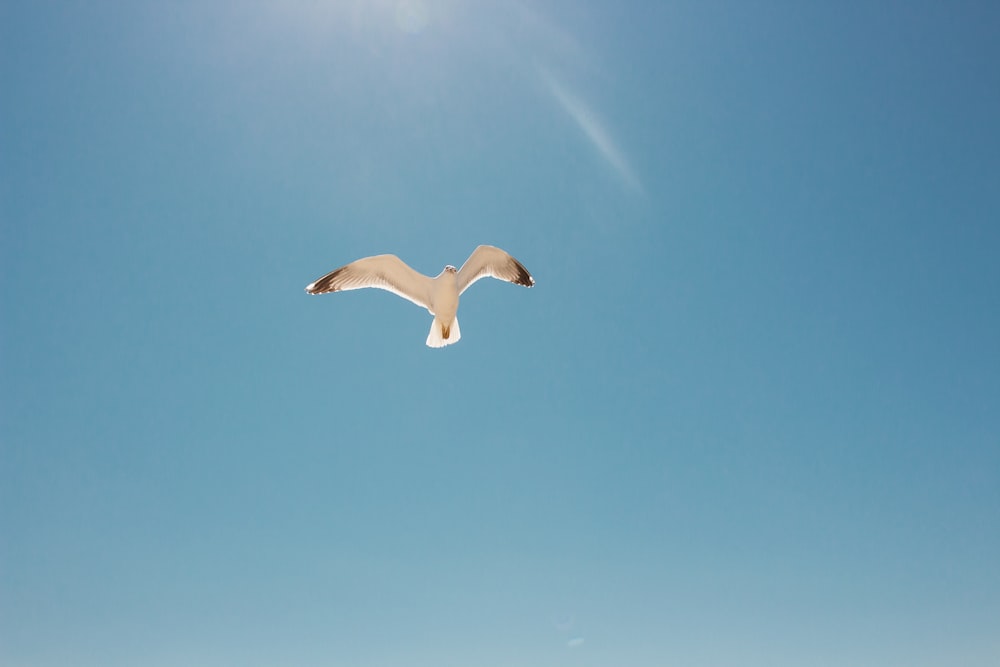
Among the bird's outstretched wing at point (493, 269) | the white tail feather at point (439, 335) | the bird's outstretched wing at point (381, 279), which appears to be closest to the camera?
the white tail feather at point (439, 335)

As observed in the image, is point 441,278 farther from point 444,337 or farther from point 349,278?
point 349,278

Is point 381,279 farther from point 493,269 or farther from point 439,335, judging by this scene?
point 493,269

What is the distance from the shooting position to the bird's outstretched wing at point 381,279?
10.6 meters

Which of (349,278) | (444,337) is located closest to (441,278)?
(444,337)

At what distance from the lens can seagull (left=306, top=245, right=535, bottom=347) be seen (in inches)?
413

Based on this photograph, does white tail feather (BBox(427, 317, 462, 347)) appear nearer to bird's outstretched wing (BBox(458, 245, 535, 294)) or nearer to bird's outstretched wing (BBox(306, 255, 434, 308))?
bird's outstretched wing (BBox(306, 255, 434, 308))

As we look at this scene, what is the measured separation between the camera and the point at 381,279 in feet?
36.2

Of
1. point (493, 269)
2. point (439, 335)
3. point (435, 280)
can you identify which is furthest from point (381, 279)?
point (493, 269)

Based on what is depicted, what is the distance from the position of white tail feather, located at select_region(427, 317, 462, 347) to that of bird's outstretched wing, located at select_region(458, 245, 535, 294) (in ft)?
3.77

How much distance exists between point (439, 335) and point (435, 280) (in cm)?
118

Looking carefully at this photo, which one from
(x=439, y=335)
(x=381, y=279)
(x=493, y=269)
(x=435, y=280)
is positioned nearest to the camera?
(x=439, y=335)

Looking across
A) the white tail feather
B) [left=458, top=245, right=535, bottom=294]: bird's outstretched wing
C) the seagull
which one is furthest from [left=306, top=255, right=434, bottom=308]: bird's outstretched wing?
[left=458, top=245, right=535, bottom=294]: bird's outstretched wing

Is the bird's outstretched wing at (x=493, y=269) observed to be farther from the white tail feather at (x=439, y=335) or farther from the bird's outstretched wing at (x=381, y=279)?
the white tail feather at (x=439, y=335)

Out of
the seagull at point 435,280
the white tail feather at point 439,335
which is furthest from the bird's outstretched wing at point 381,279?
the white tail feather at point 439,335
